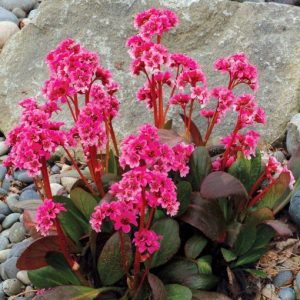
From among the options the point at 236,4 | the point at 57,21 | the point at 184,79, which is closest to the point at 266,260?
the point at 184,79

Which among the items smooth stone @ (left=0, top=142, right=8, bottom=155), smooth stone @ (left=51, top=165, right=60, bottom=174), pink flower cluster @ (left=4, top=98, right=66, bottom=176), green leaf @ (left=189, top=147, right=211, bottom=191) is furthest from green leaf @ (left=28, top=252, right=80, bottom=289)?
smooth stone @ (left=0, top=142, right=8, bottom=155)

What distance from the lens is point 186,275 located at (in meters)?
2.62

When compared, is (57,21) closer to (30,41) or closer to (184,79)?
(30,41)

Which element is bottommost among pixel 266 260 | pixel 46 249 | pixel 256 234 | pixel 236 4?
pixel 266 260

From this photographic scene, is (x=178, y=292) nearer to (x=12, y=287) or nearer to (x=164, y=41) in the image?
(x=12, y=287)

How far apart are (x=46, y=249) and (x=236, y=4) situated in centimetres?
258

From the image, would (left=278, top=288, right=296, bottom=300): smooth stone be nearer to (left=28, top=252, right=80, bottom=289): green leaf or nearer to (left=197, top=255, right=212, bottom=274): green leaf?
(left=197, top=255, right=212, bottom=274): green leaf

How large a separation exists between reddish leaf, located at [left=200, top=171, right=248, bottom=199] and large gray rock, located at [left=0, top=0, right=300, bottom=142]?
51.5 inches

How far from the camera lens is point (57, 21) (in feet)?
14.6

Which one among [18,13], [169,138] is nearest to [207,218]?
[169,138]

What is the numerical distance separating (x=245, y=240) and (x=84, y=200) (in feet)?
2.44

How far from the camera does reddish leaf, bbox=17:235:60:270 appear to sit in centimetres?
249

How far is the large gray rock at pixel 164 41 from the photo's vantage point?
391 cm

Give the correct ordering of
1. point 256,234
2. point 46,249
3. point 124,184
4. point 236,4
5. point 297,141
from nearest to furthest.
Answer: point 124,184 → point 46,249 → point 256,234 → point 297,141 → point 236,4
